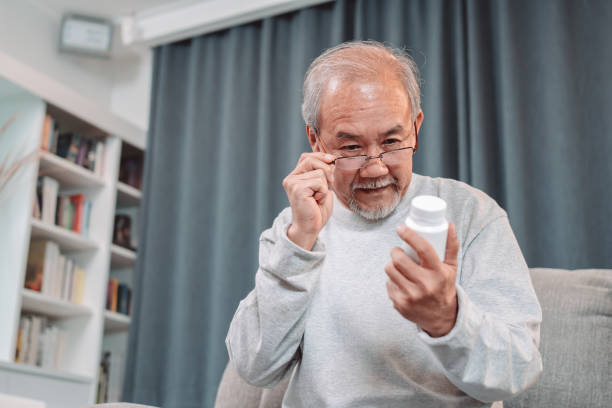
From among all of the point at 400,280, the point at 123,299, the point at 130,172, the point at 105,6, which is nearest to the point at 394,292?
the point at 400,280

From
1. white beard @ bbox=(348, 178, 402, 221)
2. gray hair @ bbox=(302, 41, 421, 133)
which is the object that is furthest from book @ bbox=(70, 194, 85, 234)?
white beard @ bbox=(348, 178, 402, 221)

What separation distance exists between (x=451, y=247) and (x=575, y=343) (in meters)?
0.62

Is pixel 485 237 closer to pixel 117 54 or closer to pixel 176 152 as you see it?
pixel 176 152

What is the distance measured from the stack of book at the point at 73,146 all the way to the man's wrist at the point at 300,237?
216 cm

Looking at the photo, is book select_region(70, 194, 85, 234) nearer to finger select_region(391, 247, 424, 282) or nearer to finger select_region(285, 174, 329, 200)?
finger select_region(285, 174, 329, 200)

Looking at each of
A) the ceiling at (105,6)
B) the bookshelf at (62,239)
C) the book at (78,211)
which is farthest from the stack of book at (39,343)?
the ceiling at (105,6)

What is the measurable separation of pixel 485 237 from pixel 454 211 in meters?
0.09

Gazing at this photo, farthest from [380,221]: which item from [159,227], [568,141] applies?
[159,227]

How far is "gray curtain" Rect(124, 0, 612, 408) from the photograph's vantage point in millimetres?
2346

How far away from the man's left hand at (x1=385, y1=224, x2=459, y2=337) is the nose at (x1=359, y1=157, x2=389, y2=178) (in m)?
0.38

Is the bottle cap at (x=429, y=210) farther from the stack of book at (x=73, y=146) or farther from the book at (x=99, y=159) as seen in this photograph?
the book at (x=99, y=159)

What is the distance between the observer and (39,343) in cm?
293

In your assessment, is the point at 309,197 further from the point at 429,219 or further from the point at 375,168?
the point at 429,219

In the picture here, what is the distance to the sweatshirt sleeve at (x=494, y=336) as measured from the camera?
0.89m
